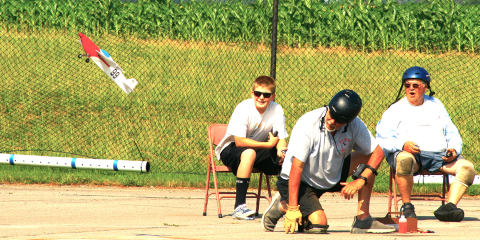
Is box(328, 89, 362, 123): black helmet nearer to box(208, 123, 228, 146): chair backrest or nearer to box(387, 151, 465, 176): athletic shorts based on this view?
box(387, 151, 465, 176): athletic shorts

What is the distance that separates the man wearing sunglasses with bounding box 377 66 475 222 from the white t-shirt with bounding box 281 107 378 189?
3.88 ft

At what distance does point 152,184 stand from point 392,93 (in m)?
8.89

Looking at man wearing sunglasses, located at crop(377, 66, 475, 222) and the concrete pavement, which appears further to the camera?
man wearing sunglasses, located at crop(377, 66, 475, 222)

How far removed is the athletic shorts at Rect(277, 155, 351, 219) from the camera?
5.16m

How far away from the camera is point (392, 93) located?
16.1 m

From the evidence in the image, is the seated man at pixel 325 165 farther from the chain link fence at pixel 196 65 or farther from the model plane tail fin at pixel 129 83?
the chain link fence at pixel 196 65

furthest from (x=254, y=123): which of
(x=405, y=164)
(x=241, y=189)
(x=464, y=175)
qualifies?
(x=464, y=175)

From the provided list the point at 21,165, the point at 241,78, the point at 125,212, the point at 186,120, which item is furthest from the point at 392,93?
the point at 125,212

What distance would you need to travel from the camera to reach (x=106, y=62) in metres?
9.22

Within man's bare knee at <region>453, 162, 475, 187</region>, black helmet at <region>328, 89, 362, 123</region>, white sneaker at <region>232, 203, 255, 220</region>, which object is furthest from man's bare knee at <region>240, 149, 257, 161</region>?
Answer: man's bare knee at <region>453, 162, 475, 187</region>

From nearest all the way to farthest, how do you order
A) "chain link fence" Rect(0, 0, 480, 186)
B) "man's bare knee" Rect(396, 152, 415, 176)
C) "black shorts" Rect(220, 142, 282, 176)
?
"man's bare knee" Rect(396, 152, 415, 176)
"black shorts" Rect(220, 142, 282, 176)
"chain link fence" Rect(0, 0, 480, 186)

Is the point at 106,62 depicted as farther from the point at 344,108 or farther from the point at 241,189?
the point at 344,108

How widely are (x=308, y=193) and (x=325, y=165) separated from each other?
12.2 inches

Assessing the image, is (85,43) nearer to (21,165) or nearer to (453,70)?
(21,165)
